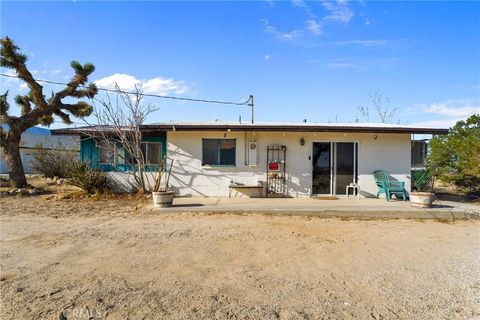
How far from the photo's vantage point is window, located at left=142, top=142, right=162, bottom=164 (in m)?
13.2

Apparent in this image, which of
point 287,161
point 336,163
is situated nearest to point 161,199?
point 287,161

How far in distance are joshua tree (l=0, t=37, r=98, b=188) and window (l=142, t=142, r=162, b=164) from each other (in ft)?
11.7

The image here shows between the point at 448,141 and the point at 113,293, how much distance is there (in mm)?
12276

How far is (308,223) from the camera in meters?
8.52

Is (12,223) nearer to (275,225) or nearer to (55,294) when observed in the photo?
(55,294)

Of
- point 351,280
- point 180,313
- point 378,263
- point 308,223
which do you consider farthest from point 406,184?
point 180,313

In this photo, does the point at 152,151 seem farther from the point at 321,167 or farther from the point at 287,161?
the point at 321,167

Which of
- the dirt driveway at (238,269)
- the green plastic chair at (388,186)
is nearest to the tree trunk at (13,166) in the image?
the dirt driveway at (238,269)

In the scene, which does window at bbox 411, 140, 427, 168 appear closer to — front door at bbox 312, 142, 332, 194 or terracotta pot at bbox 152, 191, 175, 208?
front door at bbox 312, 142, 332, 194

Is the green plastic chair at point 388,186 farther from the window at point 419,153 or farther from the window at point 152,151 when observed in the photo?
the window at point 152,151

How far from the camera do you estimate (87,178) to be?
12719mm

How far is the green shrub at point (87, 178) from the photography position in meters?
12.7

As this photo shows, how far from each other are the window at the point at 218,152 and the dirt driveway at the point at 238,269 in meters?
4.15

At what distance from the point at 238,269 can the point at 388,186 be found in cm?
817
